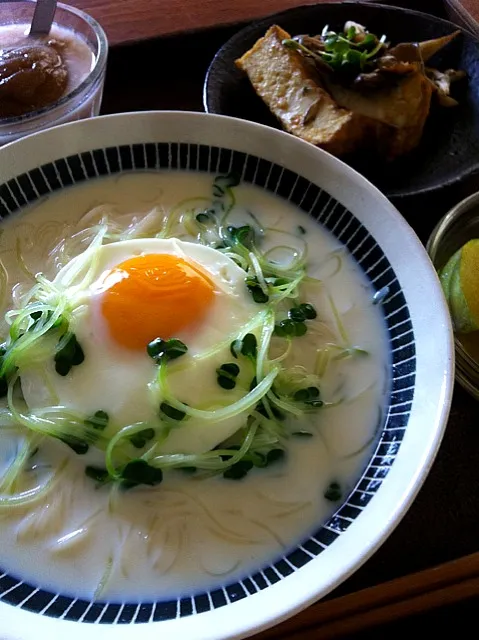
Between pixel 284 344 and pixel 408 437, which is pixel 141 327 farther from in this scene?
pixel 408 437

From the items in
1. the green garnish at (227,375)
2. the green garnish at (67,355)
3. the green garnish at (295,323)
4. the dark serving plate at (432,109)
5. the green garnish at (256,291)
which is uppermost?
the dark serving plate at (432,109)

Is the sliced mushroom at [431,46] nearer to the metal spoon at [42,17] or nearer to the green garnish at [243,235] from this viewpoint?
the green garnish at [243,235]

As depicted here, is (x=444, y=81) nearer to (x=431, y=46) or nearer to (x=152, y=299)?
(x=431, y=46)

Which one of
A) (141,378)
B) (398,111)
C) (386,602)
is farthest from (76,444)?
(398,111)

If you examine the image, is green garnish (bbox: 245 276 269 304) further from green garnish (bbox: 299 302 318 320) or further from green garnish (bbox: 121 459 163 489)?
green garnish (bbox: 121 459 163 489)

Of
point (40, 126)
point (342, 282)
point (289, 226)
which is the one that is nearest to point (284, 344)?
point (342, 282)

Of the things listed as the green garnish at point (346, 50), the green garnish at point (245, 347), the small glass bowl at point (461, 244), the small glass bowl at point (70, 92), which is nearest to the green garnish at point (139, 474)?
the green garnish at point (245, 347)
